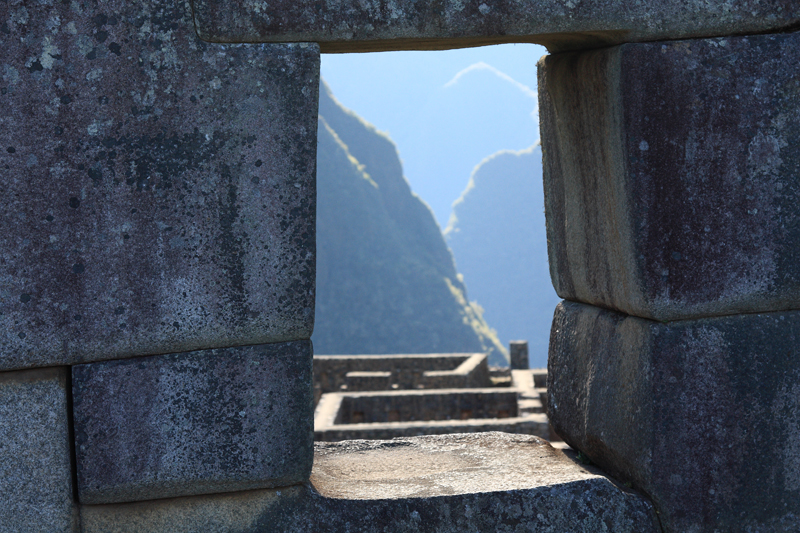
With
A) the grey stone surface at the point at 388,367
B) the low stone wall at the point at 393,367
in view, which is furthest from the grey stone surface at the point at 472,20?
the grey stone surface at the point at 388,367

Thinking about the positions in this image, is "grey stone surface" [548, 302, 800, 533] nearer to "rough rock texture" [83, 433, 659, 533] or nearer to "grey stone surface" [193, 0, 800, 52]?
"rough rock texture" [83, 433, 659, 533]

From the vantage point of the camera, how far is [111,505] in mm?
1725

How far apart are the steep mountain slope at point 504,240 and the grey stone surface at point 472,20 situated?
416 feet

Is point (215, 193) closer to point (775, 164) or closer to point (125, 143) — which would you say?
point (125, 143)

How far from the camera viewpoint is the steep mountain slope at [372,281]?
60062mm

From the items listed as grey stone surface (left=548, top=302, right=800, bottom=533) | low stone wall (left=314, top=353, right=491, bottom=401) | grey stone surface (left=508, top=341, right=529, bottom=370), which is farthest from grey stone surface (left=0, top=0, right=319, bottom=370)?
grey stone surface (left=508, top=341, right=529, bottom=370)

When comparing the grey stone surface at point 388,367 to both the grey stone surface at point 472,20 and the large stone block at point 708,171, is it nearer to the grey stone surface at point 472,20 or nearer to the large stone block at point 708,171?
the large stone block at point 708,171

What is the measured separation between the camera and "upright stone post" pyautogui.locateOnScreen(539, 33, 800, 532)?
5.90 ft

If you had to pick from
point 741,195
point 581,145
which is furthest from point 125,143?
point 741,195

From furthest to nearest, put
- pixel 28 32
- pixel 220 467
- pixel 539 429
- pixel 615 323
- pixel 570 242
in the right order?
pixel 539 429
pixel 570 242
pixel 615 323
pixel 220 467
pixel 28 32

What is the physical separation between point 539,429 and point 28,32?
6.83 metres

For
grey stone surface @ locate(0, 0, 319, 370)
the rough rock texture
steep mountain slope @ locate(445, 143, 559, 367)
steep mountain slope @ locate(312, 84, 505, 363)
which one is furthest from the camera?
steep mountain slope @ locate(445, 143, 559, 367)

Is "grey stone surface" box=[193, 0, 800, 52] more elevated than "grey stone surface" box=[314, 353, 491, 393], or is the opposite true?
"grey stone surface" box=[193, 0, 800, 52]

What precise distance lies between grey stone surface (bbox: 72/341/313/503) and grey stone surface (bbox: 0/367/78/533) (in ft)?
0.15
